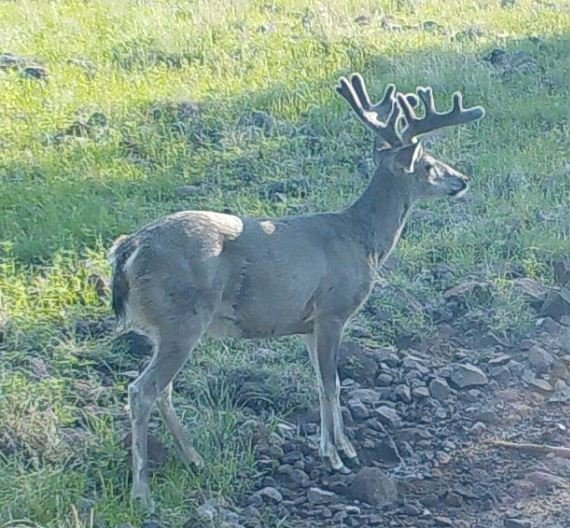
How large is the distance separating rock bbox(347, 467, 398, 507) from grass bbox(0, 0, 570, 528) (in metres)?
0.52

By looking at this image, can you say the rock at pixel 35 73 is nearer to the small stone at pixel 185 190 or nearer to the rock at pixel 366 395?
the small stone at pixel 185 190

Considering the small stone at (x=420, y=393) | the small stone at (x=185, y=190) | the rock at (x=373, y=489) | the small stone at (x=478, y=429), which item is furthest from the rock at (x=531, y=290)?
the rock at (x=373, y=489)

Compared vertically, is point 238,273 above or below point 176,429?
above

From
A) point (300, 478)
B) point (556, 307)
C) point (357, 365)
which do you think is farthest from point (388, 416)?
point (556, 307)

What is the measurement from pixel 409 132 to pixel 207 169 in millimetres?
3202

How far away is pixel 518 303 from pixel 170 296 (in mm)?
2963

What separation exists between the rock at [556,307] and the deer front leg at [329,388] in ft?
6.42

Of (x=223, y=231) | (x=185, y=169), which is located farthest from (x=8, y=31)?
(x=223, y=231)

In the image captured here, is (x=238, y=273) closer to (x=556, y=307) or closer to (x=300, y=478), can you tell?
(x=300, y=478)

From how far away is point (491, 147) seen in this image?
37.4 ft

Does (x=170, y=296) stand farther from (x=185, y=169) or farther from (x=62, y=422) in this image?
(x=185, y=169)

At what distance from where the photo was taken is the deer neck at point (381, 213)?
751 centimetres

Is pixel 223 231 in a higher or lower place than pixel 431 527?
higher

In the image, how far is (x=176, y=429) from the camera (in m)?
6.49
